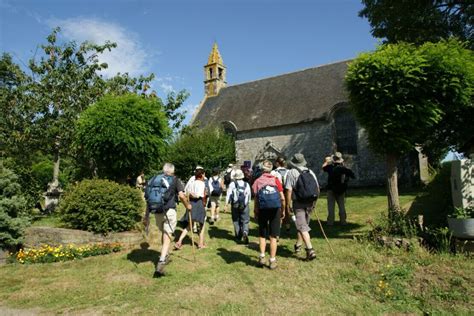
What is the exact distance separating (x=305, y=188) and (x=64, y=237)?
597 centimetres

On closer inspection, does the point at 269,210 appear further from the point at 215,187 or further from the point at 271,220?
the point at 215,187

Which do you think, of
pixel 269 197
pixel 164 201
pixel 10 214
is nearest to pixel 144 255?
pixel 164 201

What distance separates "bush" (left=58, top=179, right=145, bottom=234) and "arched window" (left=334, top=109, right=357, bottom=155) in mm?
17085

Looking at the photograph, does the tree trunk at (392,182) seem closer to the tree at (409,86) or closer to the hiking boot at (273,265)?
the tree at (409,86)

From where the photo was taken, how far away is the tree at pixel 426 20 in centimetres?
1477

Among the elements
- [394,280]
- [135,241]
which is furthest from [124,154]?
[394,280]

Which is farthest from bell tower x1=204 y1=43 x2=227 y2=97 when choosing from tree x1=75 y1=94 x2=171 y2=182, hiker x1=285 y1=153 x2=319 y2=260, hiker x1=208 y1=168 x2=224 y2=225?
hiker x1=285 y1=153 x2=319 y2=260

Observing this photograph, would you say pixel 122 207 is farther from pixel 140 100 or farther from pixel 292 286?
pixel 292 286

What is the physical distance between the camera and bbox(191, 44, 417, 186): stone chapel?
22.9m

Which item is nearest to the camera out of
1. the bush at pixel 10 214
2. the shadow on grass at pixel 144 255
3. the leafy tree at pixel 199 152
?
the shadow on grass at pixel 144 255

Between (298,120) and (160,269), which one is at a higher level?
(298,120)

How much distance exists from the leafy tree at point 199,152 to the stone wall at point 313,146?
175cm

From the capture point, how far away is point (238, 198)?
27.9 ft

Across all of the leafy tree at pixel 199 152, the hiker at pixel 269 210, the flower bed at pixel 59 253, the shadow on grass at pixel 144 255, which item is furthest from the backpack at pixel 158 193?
the leafy tree at pixel 199 152
